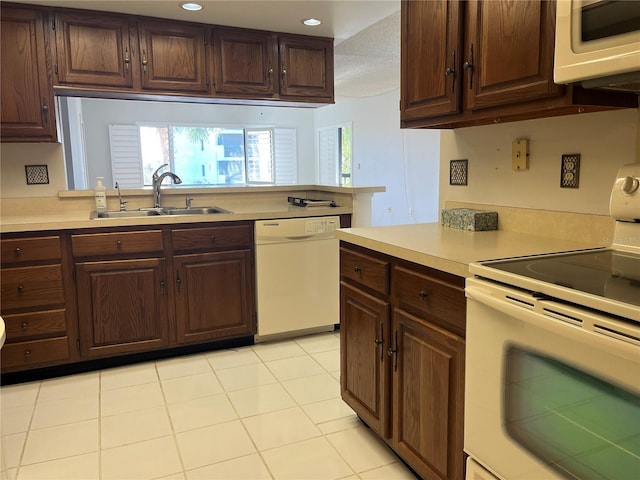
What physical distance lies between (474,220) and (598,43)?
2.98 feet

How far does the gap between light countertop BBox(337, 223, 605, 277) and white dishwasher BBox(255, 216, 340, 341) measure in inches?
41.9

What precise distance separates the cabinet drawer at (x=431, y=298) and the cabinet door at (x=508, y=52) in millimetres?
652

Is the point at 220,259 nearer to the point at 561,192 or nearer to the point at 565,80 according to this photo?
the point at 561,192

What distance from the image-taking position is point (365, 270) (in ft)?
6.34

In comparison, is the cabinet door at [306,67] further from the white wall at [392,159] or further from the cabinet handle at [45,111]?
the white wall at [392,159]

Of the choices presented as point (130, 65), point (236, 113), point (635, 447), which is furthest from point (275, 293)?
point (236, 113)

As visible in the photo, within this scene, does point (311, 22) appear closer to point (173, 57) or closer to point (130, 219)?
point (173, 57)

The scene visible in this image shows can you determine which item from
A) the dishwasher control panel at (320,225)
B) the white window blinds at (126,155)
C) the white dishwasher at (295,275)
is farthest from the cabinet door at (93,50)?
the white window blinds at (126,155)

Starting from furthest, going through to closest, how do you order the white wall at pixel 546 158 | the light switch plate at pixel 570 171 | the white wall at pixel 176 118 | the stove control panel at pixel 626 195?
1. the white wall at pixel 176 118
2. the light switch plate at pixel 570 171
3. the white wall at pixel 546 158
4. the stove control panel at pixel 626 195

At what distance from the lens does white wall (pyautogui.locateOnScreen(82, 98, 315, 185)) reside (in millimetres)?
6828

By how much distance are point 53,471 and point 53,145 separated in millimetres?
2028

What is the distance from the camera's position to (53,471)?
6.19 feet

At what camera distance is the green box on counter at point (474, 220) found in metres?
2.01

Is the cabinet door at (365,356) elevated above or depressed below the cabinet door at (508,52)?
below
